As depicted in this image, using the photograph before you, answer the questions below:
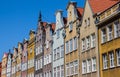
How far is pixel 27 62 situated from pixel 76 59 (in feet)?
98.7

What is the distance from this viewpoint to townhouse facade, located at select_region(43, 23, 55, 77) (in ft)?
200

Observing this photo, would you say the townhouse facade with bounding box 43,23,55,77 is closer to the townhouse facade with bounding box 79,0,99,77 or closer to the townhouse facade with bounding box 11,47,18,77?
the townhouse facade with bounding box 79,0,99,77

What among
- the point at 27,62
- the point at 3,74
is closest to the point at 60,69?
the point at 27,62

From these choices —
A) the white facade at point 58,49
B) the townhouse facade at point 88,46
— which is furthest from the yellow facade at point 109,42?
the white facade at point 58,49

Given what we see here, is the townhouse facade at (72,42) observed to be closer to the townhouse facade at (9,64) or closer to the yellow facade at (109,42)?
the yellow facade at (109,42)

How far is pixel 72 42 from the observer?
51.4 m

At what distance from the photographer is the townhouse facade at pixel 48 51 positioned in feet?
200

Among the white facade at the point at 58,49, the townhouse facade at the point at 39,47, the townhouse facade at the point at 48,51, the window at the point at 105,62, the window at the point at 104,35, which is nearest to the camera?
the window at the point at 105,62

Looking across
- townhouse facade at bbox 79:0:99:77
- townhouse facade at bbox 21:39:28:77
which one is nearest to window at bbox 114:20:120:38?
townhouse facade at bbox 79:0:99:77

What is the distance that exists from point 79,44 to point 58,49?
9612 millimetres

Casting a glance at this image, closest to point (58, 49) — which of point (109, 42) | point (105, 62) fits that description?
point (105, 62)

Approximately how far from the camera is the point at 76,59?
4916 cm

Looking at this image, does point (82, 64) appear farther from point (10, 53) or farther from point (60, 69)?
point (10, 53)

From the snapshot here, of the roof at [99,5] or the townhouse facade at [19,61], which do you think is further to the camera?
the townhouse facade at [19,61]
